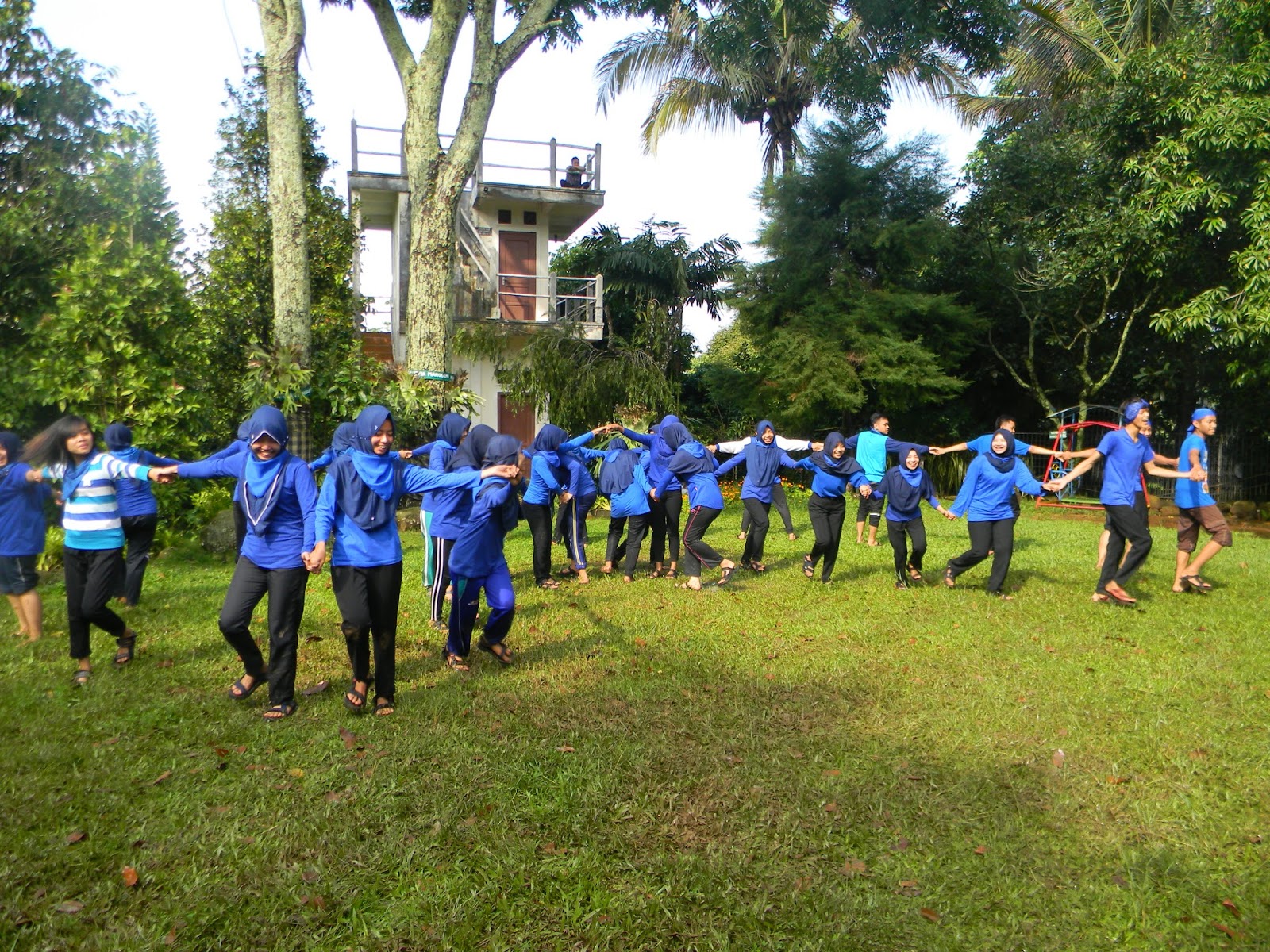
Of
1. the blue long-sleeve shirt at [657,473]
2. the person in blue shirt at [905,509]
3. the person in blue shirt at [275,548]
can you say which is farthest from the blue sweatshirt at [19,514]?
the person in blue shirt at [905,509]

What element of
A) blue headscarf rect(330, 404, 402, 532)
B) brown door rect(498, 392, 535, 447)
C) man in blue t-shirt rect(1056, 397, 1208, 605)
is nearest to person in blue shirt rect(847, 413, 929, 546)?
man in blue t-shirt rect(1056, 397, 1208, 605)

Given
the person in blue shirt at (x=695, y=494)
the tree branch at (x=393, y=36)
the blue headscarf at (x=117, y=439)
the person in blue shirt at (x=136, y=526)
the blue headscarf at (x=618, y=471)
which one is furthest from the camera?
the tree branch at (x=393, y=36)

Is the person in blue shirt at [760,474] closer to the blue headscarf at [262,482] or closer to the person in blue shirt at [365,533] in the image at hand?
the person in blue shirt at [365,533]

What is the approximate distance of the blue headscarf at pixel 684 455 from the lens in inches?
417

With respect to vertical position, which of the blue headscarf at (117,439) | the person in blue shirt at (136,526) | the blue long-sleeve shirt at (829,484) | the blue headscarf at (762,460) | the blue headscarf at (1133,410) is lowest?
the person in blue shirt at (136,526)

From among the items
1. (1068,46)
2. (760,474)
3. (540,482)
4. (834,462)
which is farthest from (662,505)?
(1068,46)

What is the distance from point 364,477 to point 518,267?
71.2 ft

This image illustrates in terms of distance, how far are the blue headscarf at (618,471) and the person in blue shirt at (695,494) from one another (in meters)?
0.63

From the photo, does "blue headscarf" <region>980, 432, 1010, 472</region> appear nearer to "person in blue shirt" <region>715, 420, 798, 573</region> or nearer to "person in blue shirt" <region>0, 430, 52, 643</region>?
"person in blue shirt" <region>715, 420, 798, 573</region>

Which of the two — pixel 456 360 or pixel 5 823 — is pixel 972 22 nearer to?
pixel 456 360

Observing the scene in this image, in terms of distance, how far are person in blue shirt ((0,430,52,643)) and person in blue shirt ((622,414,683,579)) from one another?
5762mm

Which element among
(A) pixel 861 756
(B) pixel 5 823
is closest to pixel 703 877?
(A) pixel 861 756

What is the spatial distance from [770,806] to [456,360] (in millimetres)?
20775

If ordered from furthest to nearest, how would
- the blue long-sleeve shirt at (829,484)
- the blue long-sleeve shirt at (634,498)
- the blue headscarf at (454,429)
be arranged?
the blue long-sleeve shirt at (829,484)
the blue long-sleeve shirt at (634,498)
the blue headscarf at (454,429)
